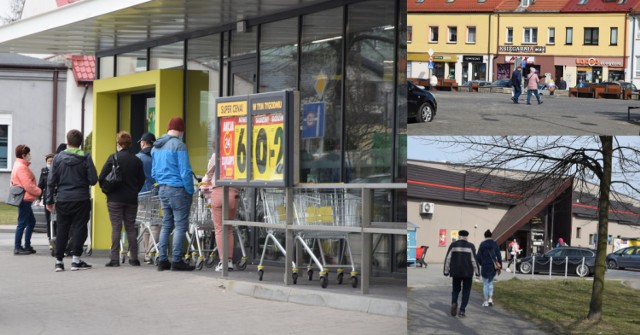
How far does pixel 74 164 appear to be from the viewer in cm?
1334

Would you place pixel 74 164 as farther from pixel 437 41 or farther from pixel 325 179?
pixel 437 41

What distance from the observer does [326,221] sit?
1109 centimetres

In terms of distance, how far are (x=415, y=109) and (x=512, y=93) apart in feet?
1.49

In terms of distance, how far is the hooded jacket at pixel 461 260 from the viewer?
4789mm

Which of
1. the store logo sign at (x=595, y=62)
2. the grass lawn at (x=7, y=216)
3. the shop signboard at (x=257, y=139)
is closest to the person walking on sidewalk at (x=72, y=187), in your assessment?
the shop signboard at (x=257, y=139)

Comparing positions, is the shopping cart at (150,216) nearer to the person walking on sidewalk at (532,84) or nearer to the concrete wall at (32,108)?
the person walking on sidewalk at (532,84)

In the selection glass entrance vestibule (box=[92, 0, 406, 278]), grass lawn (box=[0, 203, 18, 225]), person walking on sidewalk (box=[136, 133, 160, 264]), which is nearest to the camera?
glass entrance vestibule (box=[92, 0, 406, 278])

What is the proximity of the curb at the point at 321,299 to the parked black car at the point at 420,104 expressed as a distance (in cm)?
432

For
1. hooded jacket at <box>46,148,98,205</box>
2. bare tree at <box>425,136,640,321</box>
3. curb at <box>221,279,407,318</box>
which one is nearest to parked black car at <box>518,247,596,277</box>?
bare tree at <box>425,136,640,321</box>

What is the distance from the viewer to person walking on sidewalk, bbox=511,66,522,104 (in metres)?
4.75

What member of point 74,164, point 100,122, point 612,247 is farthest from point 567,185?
point 100,122

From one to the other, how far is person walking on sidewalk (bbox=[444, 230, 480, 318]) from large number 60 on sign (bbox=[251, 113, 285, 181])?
6008mm

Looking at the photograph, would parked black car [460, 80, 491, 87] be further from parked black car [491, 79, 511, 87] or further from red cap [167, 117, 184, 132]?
red cap [167, 117, 184, 132]

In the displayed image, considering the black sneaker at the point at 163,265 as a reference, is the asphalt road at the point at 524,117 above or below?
above
